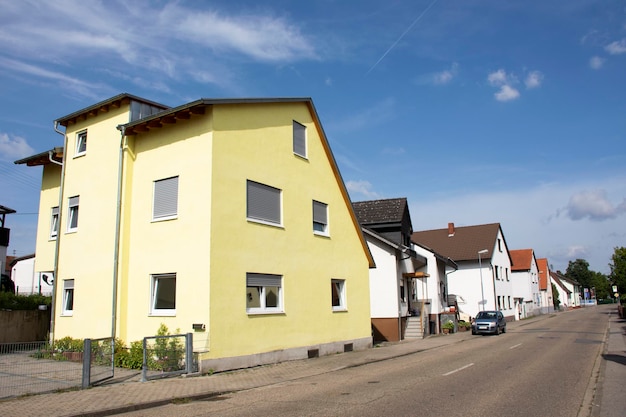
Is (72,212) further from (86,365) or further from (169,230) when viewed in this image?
(86,365)

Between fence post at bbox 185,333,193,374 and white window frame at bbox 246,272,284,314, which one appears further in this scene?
white window frame at bbox 246,272,284,314

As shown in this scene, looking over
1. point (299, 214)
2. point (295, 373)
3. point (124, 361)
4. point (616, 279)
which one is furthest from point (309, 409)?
point (616, 279)

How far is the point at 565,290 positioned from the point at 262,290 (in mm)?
115018

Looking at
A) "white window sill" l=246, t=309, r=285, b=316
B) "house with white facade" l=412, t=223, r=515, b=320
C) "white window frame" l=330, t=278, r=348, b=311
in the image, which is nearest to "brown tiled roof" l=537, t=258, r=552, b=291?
"house with white facade" l=412, t=223, r=515, b=320

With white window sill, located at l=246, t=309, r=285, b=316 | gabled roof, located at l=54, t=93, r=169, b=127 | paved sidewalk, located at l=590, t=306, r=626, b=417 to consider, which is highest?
gabled roof, located at l=54, t=93, r=169, b=127

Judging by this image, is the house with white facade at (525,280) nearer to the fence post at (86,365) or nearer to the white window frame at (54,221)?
the white window frame at (54,221)

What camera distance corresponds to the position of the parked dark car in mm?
30969

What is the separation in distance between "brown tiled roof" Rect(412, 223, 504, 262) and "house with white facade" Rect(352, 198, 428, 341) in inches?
643

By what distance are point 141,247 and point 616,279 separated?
4082 cm

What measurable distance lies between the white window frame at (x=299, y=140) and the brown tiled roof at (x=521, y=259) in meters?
54.0

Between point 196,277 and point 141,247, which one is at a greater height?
point 141,247

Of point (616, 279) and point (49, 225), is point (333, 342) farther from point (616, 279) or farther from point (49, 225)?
point (616, 279)

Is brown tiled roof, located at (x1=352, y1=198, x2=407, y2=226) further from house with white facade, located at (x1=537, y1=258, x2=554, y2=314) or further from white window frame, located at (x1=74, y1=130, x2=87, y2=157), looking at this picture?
house with white facade, located at (x1=537, y1=258, x2=554, y2=314)

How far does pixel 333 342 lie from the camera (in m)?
19.3
